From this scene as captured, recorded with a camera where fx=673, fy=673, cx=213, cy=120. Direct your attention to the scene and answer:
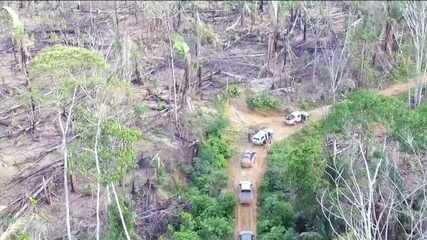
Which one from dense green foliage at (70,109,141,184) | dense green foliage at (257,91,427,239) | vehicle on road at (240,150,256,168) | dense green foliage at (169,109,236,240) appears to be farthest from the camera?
vehicle on road at (240,150,256,168)

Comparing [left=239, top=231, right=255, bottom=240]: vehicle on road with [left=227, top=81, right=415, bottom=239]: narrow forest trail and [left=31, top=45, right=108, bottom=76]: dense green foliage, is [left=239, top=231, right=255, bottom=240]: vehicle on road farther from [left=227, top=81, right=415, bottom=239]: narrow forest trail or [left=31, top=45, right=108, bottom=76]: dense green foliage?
[left=31, top=45, right=108, bottom=76]: dense green foliage

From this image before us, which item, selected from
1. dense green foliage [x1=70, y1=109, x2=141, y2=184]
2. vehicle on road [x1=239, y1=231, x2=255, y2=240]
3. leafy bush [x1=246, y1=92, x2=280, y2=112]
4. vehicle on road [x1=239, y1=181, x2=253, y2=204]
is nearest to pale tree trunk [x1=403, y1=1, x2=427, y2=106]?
leafy bush [x1=246, y1=92, x2=280, y2=112]

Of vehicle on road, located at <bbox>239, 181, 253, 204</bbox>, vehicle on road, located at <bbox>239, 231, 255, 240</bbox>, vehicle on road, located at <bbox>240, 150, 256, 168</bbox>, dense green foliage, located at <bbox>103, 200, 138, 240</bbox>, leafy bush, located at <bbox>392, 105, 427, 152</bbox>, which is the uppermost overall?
leafy bush, located at <bbox>392, 105, 427, 152</bbox>

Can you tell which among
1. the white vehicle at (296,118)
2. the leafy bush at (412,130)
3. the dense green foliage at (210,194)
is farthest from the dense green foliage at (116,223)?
the white vehicle at (296,118)

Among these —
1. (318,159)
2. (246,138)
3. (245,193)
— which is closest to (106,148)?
(318,159)

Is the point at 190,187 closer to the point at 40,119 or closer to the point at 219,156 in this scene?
the point at 219,156

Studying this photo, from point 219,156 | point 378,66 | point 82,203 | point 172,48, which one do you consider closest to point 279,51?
point 378,66

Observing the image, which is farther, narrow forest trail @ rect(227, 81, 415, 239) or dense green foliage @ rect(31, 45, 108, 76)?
narrow forest trail @ rect(227, 81, 415, 239)
